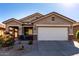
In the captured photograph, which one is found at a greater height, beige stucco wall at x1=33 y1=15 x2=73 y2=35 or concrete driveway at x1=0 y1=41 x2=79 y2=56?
beige stucco wall at x1=33 y1=15 x2=73 y2=35

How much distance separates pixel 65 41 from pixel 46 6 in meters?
4.52

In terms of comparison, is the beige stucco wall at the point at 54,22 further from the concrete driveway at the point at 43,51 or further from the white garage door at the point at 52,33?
the concrete driveway at the point at 43,51

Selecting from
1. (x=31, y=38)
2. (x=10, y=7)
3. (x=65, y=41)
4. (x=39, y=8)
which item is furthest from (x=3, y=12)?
(x=65, y=41)

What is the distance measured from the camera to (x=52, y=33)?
1869 cm

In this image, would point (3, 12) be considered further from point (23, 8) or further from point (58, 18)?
point (58, 18)

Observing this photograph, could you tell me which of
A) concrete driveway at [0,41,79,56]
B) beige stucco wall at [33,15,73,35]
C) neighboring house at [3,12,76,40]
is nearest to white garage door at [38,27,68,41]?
neighboring house at [3,12,76,40]

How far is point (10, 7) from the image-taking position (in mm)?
15789

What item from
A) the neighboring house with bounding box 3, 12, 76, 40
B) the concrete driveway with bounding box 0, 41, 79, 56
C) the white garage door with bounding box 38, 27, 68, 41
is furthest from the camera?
the neighboring house with bounding box 3, 12, 76, 40

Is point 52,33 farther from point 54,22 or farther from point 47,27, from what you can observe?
point 54,22

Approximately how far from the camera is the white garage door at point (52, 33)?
18484mm

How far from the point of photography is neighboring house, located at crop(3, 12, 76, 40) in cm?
1869

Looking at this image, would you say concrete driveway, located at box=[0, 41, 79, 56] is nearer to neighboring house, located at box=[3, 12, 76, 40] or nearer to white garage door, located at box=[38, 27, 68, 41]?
white garage door, located at box=[38, 27, 68, 41]

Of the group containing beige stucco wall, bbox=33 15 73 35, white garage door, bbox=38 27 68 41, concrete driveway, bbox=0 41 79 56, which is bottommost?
concrete driveway, bbox=0 41 79 56

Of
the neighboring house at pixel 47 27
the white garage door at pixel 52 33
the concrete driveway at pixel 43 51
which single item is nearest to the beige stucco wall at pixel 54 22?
the neighboring house at pixel 47 27
